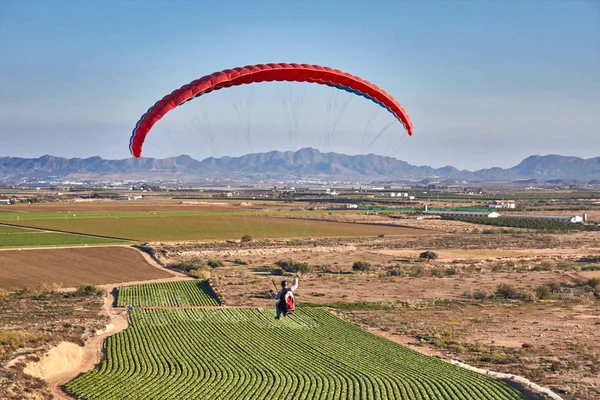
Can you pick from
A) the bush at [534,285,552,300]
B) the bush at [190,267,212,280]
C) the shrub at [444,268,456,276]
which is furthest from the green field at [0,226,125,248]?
the bush at [534,285,552,300]

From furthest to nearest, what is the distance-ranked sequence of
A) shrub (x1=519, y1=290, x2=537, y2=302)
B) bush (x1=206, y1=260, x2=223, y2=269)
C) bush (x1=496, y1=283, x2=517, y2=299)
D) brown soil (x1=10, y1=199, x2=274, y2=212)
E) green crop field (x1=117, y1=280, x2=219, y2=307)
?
brown soil (x1=10, y1=199, x2=274, y2=212)
bush (x1=206, y1=260, x2=223, y2=269)
bush (x1=496, y1=283, x2=517, y2=299)
shrub (x1=519, y1=290, x2=537, y2=302)
green crop field (x1=117, y1=280, x2=219, y2=307)

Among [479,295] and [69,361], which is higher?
[69,361]

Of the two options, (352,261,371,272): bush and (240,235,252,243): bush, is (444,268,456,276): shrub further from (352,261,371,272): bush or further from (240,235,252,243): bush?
(240,235,252,243): bush

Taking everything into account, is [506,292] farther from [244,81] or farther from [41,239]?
[41,239]

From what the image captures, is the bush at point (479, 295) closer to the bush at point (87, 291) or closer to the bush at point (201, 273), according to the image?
the bush at point (201, 273)

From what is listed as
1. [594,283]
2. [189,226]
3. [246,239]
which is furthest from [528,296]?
[189,226]
